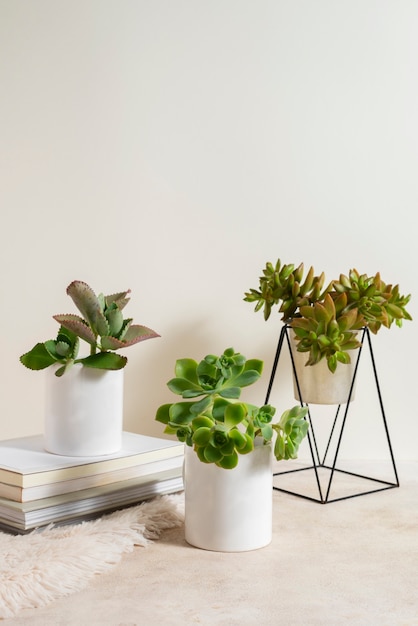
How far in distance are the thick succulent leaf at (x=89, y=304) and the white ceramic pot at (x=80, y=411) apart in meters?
0.06

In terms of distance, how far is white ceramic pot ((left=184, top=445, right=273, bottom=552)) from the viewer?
0.87 m

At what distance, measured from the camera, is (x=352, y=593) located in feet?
2.50

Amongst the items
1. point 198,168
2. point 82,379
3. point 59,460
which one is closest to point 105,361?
point 82,379

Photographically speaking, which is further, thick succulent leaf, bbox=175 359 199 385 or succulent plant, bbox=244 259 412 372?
succulent plant, bbox=244 259 412 372

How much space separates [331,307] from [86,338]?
366mm

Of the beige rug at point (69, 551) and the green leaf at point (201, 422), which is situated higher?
the green leaf at point (201, 422)

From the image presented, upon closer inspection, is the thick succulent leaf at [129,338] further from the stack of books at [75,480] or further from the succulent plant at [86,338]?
the stack of books at [75,480]

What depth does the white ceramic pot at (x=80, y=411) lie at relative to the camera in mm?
979

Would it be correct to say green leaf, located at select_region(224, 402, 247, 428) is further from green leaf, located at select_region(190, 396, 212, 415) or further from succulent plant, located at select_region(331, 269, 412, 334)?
succulent plant, located at select_region(331, 269, 412, 334)

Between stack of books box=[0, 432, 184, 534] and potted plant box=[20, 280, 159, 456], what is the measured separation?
27 millimetres

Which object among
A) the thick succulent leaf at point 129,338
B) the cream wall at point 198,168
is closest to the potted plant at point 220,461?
the thick succulent leaf at point 129,338

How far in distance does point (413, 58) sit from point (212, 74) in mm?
399

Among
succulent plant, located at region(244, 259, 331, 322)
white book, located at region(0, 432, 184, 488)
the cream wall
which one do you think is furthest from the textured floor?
the cream wall

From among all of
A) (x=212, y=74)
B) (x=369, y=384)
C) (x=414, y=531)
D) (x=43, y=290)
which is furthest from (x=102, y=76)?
(x=414, y=531)
